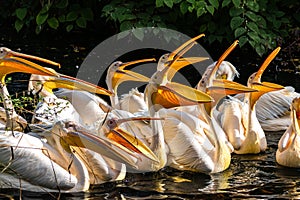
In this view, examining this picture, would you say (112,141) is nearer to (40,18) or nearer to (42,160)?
(42,160)

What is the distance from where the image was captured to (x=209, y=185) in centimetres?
540

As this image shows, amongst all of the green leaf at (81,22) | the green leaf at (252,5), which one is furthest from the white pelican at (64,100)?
the green leaf at (81,22)

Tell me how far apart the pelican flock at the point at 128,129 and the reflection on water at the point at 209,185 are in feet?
0.21

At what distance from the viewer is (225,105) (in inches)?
246

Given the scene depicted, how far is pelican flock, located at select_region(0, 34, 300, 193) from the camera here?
5098 mm

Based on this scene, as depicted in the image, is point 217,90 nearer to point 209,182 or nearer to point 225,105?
point 225,105

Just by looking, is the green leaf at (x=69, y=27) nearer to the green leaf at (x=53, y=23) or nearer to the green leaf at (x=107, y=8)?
the green leaf at (x=53, y=23)

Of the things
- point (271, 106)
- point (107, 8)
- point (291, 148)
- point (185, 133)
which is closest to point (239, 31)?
point (107, 8)

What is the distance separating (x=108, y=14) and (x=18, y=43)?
4.02 ft

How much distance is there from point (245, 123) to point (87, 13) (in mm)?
3630

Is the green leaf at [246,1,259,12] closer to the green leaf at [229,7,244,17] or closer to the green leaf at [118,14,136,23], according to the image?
the green leaf at [229,7,244,17]

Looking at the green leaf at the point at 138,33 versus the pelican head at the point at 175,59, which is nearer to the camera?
the pelican head at the point at 175,59

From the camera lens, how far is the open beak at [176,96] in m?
5.64

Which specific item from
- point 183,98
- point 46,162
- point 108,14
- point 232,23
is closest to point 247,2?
point 232,23
